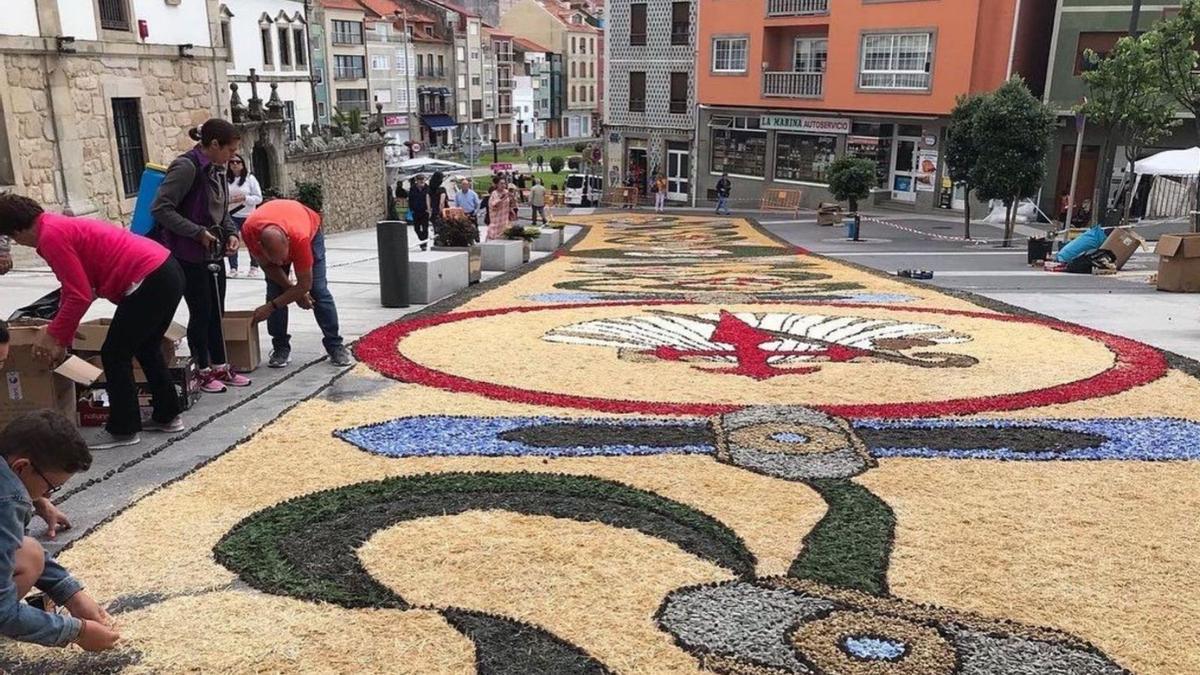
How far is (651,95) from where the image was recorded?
42.0m

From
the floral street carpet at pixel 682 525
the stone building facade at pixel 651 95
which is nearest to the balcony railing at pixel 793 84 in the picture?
the stone building facade at pixel 651 95

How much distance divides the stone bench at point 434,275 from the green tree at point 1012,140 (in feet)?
48.9

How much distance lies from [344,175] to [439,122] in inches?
1971

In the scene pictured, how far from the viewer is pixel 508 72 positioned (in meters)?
89.2

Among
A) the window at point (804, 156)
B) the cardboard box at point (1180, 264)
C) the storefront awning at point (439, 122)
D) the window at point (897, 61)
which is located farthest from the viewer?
the storefront awning at point (439, 122)

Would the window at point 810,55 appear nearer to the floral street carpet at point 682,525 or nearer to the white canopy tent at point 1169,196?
the white canopy tent at point 1169,196

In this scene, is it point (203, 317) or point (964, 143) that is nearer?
point (203, 317)

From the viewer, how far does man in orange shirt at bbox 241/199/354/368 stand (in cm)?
662

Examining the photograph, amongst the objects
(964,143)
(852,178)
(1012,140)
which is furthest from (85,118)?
(852,178)

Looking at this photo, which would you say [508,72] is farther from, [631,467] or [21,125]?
[631,467]

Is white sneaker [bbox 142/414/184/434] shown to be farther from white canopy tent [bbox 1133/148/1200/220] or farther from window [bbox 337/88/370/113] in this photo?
window [bbox 337/88/370/113]

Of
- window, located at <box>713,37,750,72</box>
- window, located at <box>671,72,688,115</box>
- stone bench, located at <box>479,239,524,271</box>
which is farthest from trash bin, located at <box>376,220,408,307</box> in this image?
window, located at <box>671,72,688,115</box>

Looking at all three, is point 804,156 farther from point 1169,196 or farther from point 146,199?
point 146,199

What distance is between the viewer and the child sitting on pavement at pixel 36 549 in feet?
9.55
